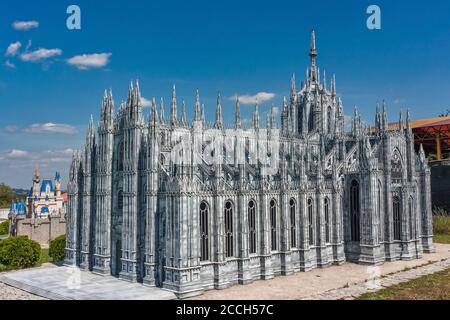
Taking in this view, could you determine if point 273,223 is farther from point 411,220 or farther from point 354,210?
point 411,220

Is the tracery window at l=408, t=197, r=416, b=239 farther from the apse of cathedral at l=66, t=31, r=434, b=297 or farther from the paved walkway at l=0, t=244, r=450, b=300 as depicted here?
the paved walkway at l=0, t=244, r=450, b=300

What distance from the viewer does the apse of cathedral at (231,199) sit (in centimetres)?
3612

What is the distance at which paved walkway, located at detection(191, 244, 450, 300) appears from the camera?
111 feet

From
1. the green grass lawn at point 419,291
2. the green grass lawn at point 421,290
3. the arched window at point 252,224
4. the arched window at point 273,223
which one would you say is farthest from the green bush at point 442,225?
the arched window at point 252,224

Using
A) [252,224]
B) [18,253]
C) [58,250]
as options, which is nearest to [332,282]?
[252,224]

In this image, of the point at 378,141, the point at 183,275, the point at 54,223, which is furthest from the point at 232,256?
the point at 54,223

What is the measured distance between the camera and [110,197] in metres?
42.2

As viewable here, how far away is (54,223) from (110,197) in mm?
36598

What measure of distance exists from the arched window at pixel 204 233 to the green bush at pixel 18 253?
74.4 ft

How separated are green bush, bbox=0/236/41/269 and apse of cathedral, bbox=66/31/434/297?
16.3 ft

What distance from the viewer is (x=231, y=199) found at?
38.2 m

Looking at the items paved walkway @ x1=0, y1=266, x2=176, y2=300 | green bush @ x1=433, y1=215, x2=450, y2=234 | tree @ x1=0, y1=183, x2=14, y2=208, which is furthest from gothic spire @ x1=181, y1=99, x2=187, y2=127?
tree @ x1=0, y1=183, x2=14, y2=208

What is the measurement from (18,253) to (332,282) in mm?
33208
